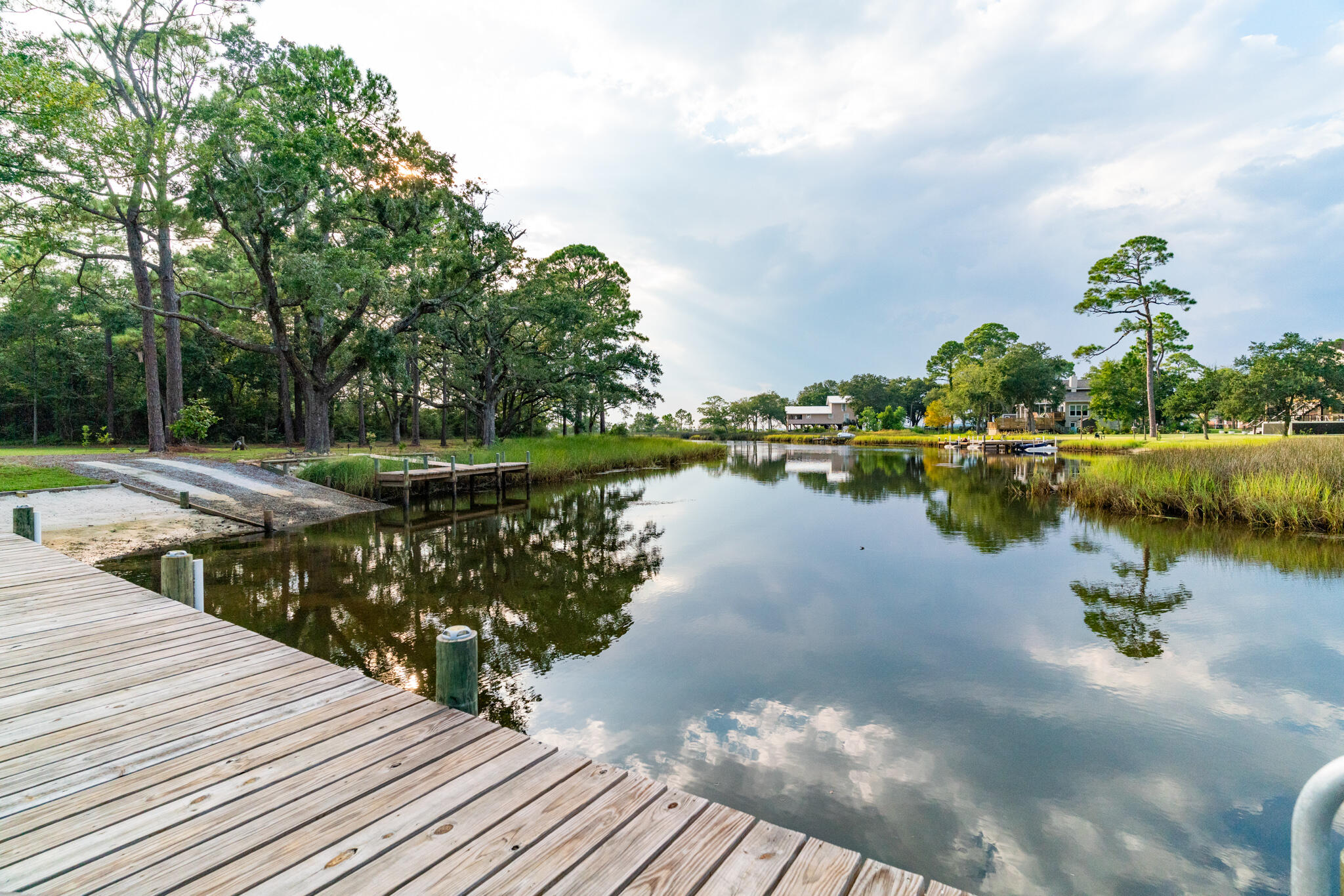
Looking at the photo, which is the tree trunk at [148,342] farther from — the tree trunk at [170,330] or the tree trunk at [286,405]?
the tree trunk at [286,405]

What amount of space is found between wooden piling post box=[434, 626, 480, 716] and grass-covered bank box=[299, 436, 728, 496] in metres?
14.6

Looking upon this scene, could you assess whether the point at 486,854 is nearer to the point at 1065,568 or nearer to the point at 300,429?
the point at 1065,568

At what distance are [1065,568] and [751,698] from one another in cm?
705

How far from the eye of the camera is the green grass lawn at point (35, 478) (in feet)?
36.5

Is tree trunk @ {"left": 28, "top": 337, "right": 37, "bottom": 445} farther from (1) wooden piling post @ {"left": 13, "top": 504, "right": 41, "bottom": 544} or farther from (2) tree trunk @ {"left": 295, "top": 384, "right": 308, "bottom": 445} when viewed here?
(1) wooden piling post @ {"left": 13, "top": 504, "right": 41, "bottom": 544}

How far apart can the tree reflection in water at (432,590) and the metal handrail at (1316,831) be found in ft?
14.1

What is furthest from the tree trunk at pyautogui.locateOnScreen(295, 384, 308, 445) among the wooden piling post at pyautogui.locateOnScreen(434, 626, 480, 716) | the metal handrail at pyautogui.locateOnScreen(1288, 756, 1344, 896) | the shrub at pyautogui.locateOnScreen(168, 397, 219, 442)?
the metal handrail at pyautogui.locateOnScreen(1288, 756, 1344, 896)

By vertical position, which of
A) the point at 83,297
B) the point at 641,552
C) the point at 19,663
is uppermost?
the point at 83,297

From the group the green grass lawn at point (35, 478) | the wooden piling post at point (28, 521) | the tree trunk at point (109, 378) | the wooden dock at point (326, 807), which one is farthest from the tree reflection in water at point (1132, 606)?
the tree trunk at point (109, 378)

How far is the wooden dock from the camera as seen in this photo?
1824 millimetres

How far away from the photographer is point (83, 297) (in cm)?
2438

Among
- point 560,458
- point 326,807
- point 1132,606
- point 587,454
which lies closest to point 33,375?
point 560,458

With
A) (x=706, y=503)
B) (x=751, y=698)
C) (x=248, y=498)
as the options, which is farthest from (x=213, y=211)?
(x=751, y=698)

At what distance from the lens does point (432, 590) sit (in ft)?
25.8
